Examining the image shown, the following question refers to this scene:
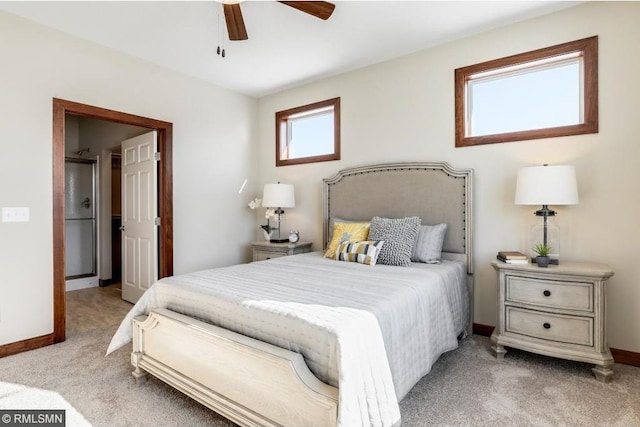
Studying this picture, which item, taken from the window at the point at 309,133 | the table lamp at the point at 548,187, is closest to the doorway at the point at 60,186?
the window at the point at 309,133

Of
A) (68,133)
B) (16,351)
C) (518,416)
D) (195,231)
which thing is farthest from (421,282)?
(68,133)

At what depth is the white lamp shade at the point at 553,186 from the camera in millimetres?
2363

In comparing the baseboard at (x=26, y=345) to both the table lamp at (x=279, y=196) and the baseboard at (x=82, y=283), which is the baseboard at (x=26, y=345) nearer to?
the baseboard at (x=82, y=283)

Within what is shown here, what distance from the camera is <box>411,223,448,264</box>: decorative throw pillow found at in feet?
9.53

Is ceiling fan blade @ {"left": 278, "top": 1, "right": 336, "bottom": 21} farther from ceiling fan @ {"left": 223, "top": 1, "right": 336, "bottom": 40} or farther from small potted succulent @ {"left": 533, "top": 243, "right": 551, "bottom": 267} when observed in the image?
small potted succulent @ {"left": 533, "top": 243, "right": 551, "bottom": 267}

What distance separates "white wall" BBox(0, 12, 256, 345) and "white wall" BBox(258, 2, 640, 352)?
1.39m

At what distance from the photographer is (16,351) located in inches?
106

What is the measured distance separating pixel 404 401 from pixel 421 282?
704 millimetres

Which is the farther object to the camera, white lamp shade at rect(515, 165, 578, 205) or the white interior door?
the white interior door

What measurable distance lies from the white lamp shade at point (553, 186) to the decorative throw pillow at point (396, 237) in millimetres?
904

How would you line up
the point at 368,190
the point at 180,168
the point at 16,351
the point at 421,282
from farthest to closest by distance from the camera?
1. the point at 180,168
2. the point at 368,190
3. the point at 16,351
4. the point at 421,282

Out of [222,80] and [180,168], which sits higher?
[222,80]

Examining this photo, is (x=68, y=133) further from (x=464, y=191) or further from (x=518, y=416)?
(x=518, y=416)

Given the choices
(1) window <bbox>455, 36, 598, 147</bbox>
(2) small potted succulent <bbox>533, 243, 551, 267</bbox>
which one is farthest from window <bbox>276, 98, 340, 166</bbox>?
(2) small potted succulent <bbox>533, 243, 551, 267</bbox>
